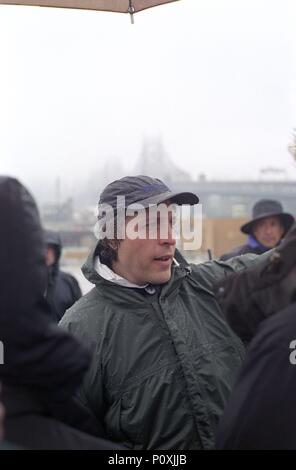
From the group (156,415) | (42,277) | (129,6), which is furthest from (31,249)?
(129,6)

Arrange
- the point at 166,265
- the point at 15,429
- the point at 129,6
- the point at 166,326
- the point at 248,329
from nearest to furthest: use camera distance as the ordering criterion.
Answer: the point at 15,429 < the point at 248,329 < the point at 166,326 < the point at 166,265 < the point at 129,6

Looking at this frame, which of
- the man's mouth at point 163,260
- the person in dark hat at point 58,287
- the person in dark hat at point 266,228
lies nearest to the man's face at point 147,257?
the man's mouth at point 163,260

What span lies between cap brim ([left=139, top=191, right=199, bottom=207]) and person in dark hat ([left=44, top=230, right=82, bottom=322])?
2.46 m

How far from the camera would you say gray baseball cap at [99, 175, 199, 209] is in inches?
86.3

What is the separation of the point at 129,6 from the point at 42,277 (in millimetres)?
1855

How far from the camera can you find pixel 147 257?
7.25 ft

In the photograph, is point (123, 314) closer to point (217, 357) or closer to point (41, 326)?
point (217, 357)

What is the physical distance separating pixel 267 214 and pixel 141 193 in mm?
3259

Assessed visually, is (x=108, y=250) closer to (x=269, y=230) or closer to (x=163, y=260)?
(x=163, y=260)

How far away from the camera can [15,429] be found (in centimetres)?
110

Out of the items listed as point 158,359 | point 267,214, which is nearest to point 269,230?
point 267,214

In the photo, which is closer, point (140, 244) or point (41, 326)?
point (41, 326)

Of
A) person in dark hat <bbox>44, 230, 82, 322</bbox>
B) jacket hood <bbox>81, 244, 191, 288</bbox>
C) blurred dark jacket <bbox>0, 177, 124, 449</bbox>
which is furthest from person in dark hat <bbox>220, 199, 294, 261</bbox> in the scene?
blurred dark jacket <bbox>0, 177, 124, 449</bbox>

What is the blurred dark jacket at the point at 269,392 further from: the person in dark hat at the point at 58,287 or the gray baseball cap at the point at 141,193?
the person in dark hat at the point at 58,287
